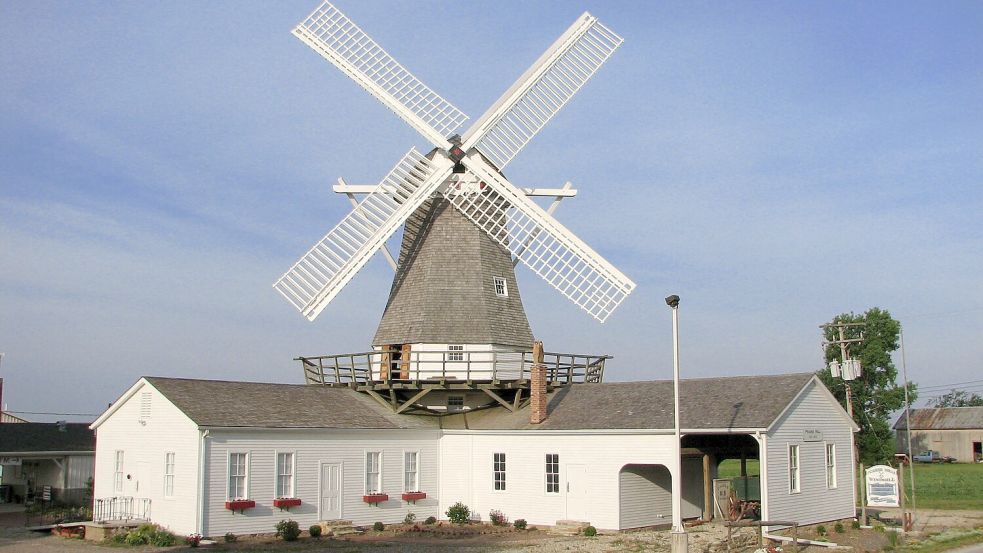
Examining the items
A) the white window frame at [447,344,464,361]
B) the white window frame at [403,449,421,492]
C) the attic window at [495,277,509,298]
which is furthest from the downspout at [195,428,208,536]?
the attic window at [495,277,509,298]

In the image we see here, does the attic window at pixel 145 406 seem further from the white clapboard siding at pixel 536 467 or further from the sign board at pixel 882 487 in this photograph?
the sign board at pixel 882 487

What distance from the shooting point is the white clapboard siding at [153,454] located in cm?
2405

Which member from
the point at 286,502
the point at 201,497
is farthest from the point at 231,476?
the point at 286,502

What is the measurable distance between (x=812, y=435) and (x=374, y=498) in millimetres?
12050

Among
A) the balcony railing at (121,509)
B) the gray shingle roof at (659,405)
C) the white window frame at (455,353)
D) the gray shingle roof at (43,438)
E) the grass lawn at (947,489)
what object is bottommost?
the grass lawn at (947,489)

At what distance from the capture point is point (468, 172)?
30.9 metres

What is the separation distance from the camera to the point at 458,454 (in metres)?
29.3

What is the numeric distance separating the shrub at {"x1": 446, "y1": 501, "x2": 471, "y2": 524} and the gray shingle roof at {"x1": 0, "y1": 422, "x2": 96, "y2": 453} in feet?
50.8

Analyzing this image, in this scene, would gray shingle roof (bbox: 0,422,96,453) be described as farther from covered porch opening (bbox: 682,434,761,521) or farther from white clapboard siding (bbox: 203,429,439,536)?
covered porch opening (bbox: 682,434,761,521)

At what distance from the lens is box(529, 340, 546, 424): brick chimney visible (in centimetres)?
2798

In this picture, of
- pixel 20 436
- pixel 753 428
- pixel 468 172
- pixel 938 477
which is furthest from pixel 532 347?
pixel 938 477

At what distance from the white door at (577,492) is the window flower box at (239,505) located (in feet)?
27.2

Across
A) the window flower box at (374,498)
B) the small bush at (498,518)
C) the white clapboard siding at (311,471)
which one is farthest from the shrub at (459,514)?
the window flower box at (374,498)

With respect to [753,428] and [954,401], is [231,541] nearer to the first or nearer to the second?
[753,428]
